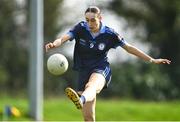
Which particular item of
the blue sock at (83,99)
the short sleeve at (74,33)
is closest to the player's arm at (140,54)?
the short sleeve at (74,33)

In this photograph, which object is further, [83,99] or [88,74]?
[88,74]

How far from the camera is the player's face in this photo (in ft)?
32.0

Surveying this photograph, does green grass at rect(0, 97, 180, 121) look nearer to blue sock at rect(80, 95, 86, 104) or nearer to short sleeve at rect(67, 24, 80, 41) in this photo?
short sleeve at rect(67, 24, 80, 41)

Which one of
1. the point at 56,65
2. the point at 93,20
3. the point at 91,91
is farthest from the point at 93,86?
the point at 93,20

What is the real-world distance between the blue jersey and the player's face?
0.39 ft

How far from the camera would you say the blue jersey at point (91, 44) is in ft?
32.9

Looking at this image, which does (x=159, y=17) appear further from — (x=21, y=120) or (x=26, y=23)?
(x=21, y=120)

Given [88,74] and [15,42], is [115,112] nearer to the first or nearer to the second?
[15,42]

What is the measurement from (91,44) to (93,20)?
0.41 m

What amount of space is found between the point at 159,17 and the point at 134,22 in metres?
1.52

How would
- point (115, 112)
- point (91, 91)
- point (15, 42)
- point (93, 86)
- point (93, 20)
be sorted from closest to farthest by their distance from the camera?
point (91, 91), point (93, 86), point (93, 20), point (115, 112), point (15, 42)

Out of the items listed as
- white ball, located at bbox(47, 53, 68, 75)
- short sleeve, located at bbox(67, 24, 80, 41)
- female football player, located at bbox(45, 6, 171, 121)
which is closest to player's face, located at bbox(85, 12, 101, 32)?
female football player, located at bbox(45, 6, 171, 121)

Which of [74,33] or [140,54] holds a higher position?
[74,33]

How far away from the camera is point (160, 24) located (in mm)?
30234
